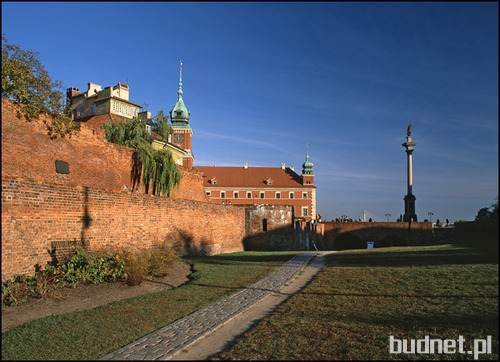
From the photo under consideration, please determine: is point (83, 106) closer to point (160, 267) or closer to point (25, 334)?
point (160, 267)

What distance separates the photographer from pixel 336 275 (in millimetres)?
12820

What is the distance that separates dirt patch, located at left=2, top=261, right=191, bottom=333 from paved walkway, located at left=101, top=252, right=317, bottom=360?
8.27 ft

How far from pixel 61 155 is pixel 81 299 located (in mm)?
9491

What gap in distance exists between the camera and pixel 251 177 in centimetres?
7388

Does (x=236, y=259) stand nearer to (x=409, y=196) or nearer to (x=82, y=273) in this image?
(x=82, y=273)

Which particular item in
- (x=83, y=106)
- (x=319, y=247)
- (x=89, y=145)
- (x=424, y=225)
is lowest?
(x=319, y=247)

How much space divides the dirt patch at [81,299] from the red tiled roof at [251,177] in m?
60.4

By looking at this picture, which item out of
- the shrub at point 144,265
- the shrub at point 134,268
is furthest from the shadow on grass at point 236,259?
the shrub at point 134,268

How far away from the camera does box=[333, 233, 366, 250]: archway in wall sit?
46562 mm

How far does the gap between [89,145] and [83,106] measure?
37.0 m

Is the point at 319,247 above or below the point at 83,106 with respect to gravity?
below

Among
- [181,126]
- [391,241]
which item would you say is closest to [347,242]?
[391,241]

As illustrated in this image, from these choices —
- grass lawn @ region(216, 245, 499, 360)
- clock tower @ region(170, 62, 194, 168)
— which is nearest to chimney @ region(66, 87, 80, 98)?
clock tower @ region(170, 62, 194, 168)

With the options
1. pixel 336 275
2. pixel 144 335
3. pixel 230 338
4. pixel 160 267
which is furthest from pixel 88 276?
pixel 336 275
